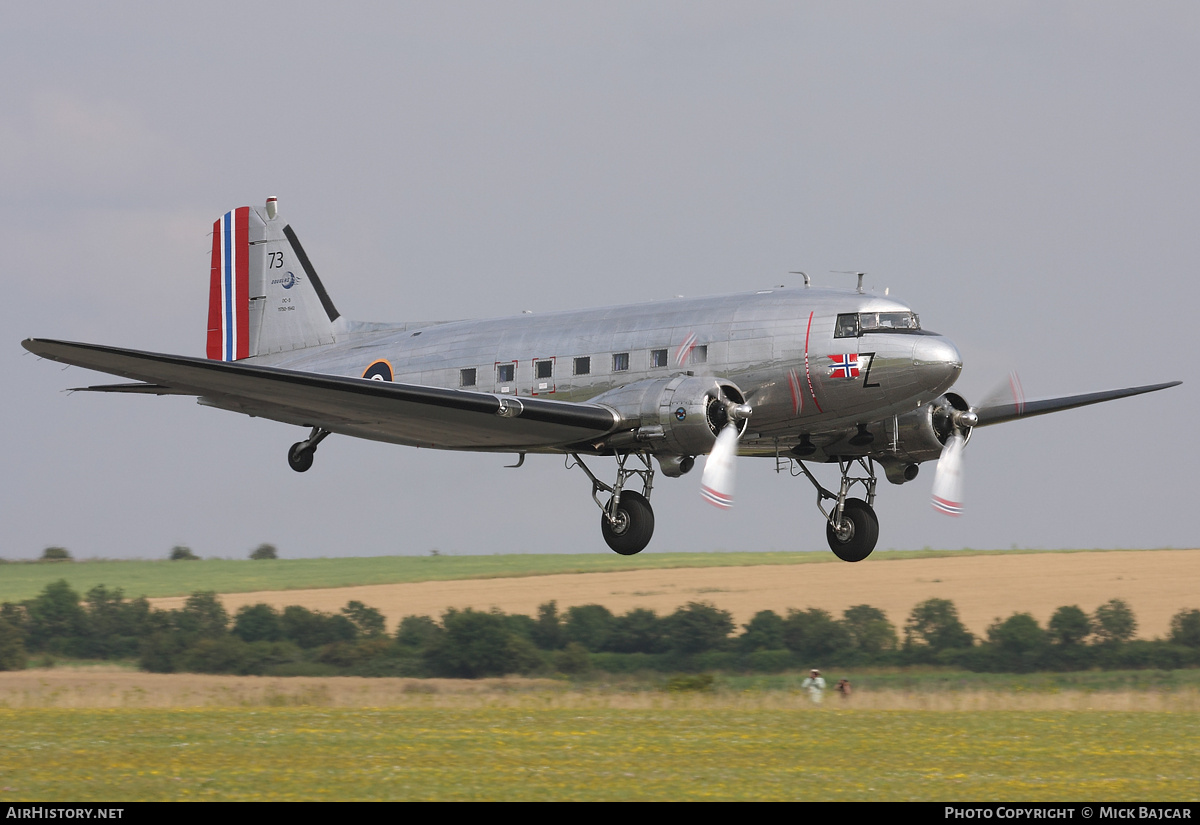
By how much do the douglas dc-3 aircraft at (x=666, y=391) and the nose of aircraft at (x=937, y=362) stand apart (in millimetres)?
25

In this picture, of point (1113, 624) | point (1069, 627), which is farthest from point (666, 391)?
point (1113, 624)

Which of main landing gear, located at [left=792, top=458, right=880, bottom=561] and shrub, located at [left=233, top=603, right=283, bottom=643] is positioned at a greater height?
main landing gear, located at [left=792, top=458, right=880, bottom=561]

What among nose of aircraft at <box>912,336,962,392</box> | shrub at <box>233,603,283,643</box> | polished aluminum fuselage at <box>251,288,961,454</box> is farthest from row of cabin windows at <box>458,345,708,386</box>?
shrub at <box>233,603,283,643</box>

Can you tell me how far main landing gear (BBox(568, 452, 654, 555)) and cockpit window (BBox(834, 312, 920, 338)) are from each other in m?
4.38

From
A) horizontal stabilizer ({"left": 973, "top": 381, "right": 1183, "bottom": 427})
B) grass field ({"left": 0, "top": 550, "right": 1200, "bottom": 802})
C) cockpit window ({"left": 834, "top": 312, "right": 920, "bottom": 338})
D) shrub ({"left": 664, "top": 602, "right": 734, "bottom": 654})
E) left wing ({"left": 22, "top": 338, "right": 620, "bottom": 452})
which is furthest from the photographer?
shrub ({"left": 664, "top": 602, "right": 734, "bottom": 654})

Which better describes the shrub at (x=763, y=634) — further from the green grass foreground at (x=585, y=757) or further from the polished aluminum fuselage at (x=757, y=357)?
the polished aluminum fuselage at (x=757, y=357)

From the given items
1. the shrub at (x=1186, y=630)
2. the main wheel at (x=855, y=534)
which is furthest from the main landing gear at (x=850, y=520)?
the shrub at (x=1186, y=630)

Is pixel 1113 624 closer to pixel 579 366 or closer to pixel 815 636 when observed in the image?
pixel 815 636

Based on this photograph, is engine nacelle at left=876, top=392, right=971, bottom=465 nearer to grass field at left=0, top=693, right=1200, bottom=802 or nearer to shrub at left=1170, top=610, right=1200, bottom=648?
grass field at left=0, top=693, right=1200, bottom=802

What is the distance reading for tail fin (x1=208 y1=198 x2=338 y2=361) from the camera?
1375 inches

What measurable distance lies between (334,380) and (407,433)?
16.0 ft

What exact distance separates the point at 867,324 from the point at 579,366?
18.2 ft

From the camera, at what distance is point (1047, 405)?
3045 cm

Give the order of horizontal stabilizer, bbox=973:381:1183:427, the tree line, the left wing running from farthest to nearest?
1. the tree line
2. horizontal stabilizer, bbox=973:381:1183:427
3. the left wing
